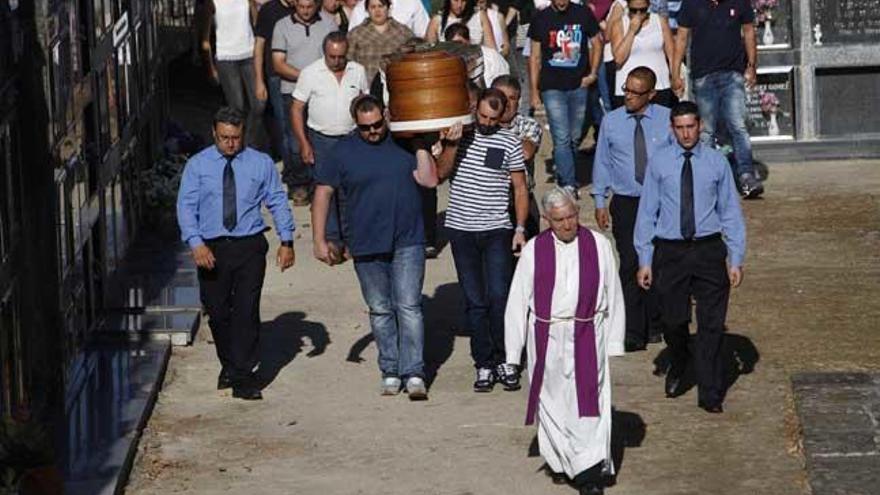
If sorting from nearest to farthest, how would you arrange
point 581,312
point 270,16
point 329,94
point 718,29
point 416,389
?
point 581,312
point 416,389
point 329,94
point 270,16
point 718,29

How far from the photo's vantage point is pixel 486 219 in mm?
13062

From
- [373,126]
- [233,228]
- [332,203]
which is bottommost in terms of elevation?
[332,203]

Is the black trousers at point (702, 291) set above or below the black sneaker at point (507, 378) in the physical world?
above

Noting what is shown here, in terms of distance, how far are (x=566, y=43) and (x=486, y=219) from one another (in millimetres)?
5595

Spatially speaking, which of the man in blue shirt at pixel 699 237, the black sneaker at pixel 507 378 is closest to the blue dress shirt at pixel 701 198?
the man in blue shirt at pixel 699 237

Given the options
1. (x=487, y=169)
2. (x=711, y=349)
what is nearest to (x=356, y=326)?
(x=487, y=169)

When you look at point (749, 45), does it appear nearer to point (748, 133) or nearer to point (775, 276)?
point (748, 133)

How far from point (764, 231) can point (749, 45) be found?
210 cm

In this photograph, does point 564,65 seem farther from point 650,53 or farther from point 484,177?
point 484,177

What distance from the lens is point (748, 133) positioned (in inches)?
803

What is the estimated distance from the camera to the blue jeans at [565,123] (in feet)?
60.1

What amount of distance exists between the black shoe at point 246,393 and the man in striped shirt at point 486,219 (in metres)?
1.30

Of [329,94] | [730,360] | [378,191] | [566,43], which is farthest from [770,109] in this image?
[378,191]

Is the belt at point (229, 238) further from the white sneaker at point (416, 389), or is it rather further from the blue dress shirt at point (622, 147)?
the blue dress shirt at point (622, 147)
